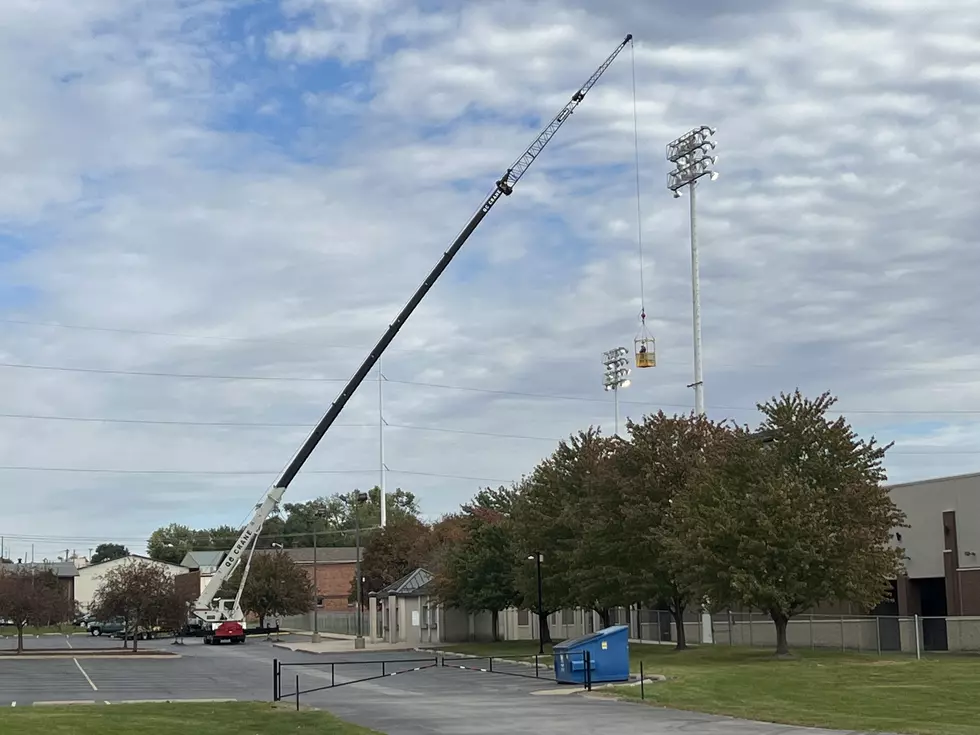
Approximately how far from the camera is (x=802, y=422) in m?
43.8

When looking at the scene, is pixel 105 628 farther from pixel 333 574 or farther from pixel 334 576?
pixel 333 574

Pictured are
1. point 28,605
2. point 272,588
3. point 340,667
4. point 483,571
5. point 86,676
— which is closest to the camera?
point 86,676

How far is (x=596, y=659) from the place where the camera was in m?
34.4

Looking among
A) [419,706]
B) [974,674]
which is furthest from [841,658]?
[419,706]

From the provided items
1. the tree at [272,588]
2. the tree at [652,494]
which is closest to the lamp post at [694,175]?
the tree at [652,494]

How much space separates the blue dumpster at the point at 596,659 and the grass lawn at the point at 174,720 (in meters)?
9.35

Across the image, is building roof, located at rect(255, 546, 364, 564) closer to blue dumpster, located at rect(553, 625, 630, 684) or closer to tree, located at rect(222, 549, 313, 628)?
tree, located at rect(222, 549, 313, 628)

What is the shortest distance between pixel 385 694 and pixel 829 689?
1124 cm

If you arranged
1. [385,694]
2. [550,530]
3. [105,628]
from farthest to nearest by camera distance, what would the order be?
[105,628] → [550,530] → [385,694]

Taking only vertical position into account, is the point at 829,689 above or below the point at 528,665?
above

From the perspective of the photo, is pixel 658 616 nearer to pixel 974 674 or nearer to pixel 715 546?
pixel 715 546

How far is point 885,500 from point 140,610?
39.5m

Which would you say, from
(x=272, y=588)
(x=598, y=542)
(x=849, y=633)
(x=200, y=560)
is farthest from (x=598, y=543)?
(x=200, y=560)

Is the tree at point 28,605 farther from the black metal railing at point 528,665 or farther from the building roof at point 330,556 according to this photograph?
the building roof at point 330,556
